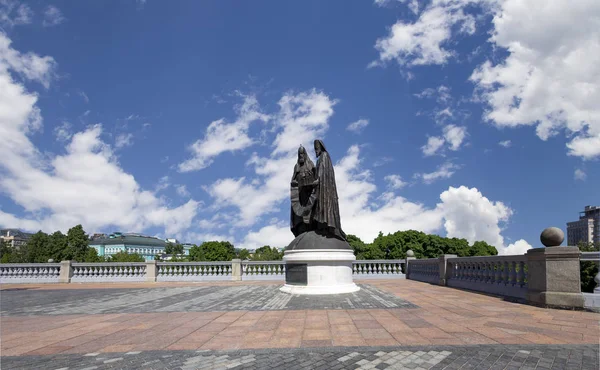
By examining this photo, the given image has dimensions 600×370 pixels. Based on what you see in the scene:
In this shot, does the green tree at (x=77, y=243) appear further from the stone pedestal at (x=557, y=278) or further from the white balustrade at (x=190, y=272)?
the stone pedestal at (x=557, y=278)

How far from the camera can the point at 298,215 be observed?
12.5 m

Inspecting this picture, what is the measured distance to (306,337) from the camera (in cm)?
554

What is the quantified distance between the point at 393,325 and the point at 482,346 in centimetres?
169

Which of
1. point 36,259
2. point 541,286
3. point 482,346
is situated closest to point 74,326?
point 482,346

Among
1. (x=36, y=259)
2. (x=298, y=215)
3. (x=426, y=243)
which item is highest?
(x=298, y=215)

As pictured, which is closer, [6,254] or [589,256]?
[589,256]

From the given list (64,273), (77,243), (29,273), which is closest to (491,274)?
(64,273)

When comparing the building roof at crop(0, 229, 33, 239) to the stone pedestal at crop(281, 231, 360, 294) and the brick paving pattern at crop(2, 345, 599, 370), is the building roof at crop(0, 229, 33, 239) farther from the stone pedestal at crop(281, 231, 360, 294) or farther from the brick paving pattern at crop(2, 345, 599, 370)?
the brick paving pattern at crop(2, 345, 599, 370)

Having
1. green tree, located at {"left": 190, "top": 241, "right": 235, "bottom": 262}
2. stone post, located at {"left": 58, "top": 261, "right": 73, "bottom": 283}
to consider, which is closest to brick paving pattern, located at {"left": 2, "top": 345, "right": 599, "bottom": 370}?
stone post, located at {"left": 58, "top": 261, "right": 73, "bottom": 283}

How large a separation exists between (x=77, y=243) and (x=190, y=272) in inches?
2410

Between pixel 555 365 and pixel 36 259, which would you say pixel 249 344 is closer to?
pixel 555 365

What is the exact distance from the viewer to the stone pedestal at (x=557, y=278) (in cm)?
816

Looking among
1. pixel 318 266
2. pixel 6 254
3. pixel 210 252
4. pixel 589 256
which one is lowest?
pixel 6 254

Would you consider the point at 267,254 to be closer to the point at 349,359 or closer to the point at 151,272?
the point at 151,272
